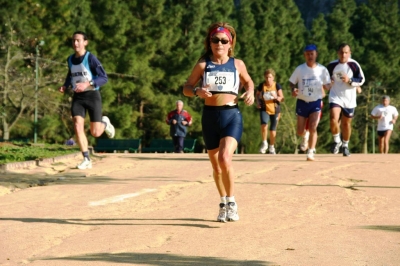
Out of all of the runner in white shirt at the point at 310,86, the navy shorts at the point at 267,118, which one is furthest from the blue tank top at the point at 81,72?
the navy shorts at the point at 267,118

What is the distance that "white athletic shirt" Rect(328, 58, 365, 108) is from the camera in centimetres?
1794

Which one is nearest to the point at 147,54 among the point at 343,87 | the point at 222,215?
the point at 343,87

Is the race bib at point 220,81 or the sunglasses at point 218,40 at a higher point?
the sunglasses at point 218,40

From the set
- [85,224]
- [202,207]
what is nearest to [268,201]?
[202,207]

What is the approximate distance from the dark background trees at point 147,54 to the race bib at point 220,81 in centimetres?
3517

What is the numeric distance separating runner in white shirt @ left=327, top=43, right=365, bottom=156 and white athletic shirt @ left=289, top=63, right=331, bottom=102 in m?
0.79

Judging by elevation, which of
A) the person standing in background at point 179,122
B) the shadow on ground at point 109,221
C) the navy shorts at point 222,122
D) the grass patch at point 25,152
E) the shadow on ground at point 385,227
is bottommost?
the shadow on ground at point 109,221

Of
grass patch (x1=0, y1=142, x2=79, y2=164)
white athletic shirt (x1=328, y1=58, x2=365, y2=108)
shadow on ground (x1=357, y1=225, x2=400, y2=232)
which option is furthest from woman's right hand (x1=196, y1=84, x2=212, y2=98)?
white athletic shirt (x1=328, y1=58, x2=365, y2=108)

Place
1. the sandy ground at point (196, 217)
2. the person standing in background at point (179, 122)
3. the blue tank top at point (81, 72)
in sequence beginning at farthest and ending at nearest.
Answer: the person standing in background at point (179, 122) < the blue tank top at point (81, 72) < the sandy ground at point (196, 217)

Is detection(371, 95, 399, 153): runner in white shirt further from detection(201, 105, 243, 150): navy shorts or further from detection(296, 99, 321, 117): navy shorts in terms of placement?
detection(201, 105, 243, 150): navy shorts

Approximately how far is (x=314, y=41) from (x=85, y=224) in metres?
80.8

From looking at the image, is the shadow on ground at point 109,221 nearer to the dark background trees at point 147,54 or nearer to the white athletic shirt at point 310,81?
the white athletic shirt at point 310,81

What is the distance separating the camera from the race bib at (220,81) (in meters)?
9.51

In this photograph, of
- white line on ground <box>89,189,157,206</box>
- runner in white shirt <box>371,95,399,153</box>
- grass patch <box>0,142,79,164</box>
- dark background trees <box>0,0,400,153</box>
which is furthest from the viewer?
dark background trees <box>0,0,400,153</box>
